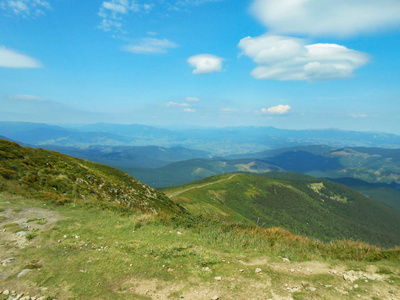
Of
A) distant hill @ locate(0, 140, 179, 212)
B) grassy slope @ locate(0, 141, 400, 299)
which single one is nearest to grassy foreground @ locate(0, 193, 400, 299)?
grassy slope @ locate(0, 141, 400, 299)

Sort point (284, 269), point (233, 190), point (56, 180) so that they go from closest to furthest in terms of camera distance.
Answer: point (284, 269) < point (56, 180) < point (233, 190)

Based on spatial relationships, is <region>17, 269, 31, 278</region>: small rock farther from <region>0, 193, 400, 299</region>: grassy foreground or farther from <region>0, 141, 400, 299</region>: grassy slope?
<region>0, 141, 400, 299</region>: grassy slope

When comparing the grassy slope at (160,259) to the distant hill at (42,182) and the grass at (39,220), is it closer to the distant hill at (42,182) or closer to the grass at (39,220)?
the grass at (39,220)

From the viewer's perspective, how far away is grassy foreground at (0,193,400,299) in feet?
26.9

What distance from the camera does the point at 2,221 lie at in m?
15.0

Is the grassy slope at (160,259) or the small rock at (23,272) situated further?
the small rock at (23,272)

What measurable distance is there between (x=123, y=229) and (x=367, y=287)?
1468 cm

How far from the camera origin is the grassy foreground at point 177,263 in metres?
8.21

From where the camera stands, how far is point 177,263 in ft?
34.3

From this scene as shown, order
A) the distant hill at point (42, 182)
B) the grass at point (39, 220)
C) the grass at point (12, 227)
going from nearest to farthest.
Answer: the grass at point (12, 227) → the grass at point (39, 220) → the distant hill at point (42, 182)

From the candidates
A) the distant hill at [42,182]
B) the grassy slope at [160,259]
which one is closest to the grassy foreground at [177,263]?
the grassy slope at [160,259]

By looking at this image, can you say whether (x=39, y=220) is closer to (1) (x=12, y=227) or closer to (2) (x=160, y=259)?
(1) (x=12, y=227)

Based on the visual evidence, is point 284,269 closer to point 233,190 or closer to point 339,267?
point 339,267

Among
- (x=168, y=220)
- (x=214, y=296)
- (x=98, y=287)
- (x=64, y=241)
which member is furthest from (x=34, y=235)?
(x=214, y=296)
